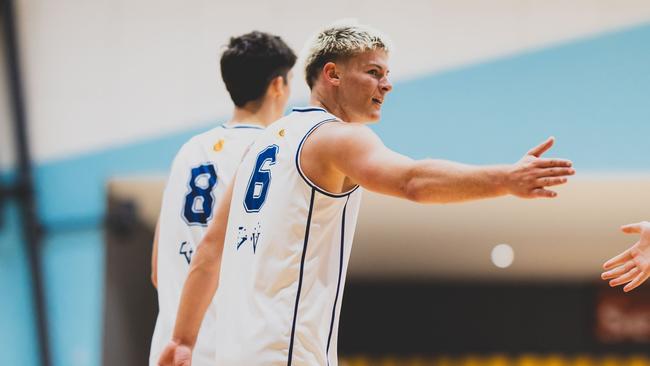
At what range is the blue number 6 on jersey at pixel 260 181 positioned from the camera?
315cm

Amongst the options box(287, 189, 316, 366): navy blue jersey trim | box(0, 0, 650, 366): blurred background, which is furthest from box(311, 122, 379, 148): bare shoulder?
box(0, 0, 650, 366): blurred background

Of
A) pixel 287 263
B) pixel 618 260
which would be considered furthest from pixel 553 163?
pixel 287 263

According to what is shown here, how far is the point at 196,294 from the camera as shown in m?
3.41

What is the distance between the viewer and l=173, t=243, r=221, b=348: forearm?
339 centimetres

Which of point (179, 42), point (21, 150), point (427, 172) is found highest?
point (179, 42)

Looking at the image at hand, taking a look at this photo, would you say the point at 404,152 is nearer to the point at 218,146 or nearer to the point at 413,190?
the point at 218,146

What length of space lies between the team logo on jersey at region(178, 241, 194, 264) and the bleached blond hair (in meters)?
0.96

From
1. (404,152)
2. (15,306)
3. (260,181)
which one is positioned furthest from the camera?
(15,306)

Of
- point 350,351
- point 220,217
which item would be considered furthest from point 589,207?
point 220,217

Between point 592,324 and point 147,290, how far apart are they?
11.2 ft

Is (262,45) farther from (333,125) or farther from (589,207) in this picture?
(589,207)

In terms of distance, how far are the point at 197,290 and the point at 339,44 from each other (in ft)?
3.29

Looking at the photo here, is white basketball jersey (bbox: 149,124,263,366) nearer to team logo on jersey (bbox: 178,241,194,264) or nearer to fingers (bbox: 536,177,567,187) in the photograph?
team logo on jersey (bbox: 178,241,194,264)

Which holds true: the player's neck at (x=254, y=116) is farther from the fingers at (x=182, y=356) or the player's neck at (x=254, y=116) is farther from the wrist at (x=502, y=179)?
the wrist at (x=502, y=179)
